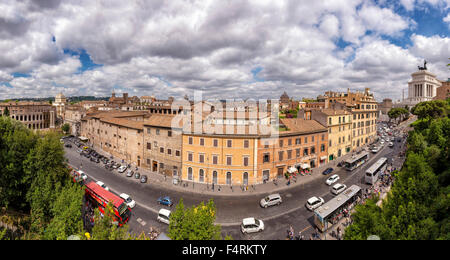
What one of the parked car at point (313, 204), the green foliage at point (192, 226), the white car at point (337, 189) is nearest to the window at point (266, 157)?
the parked car at point (313, 204)

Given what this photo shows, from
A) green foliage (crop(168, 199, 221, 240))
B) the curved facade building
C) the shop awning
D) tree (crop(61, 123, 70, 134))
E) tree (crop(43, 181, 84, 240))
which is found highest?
the curved facade building

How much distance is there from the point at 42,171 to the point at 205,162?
20408 millimetres

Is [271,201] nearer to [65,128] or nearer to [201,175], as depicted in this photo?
[201,175]

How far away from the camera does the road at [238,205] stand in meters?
21.1

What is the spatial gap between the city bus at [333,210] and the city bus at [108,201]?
21.1 metres

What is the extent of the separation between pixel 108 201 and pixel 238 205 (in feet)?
53.1

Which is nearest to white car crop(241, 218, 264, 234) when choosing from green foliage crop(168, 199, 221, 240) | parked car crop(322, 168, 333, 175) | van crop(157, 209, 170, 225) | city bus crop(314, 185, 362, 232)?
city bus crop(314, 185, 362, 232)

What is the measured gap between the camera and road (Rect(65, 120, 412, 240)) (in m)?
21.1

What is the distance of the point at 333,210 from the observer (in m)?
20.7

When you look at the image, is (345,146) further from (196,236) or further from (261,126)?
(196,236)

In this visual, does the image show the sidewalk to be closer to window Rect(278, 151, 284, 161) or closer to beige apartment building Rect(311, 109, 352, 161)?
window Rect(278, 151, 284, 161)

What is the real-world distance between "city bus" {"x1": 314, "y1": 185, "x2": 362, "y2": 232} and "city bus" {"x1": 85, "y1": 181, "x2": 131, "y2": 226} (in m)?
21.1

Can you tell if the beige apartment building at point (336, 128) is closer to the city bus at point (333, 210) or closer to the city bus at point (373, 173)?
the city bus at point (373, 173)

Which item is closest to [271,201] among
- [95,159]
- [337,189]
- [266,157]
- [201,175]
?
[266,157]
